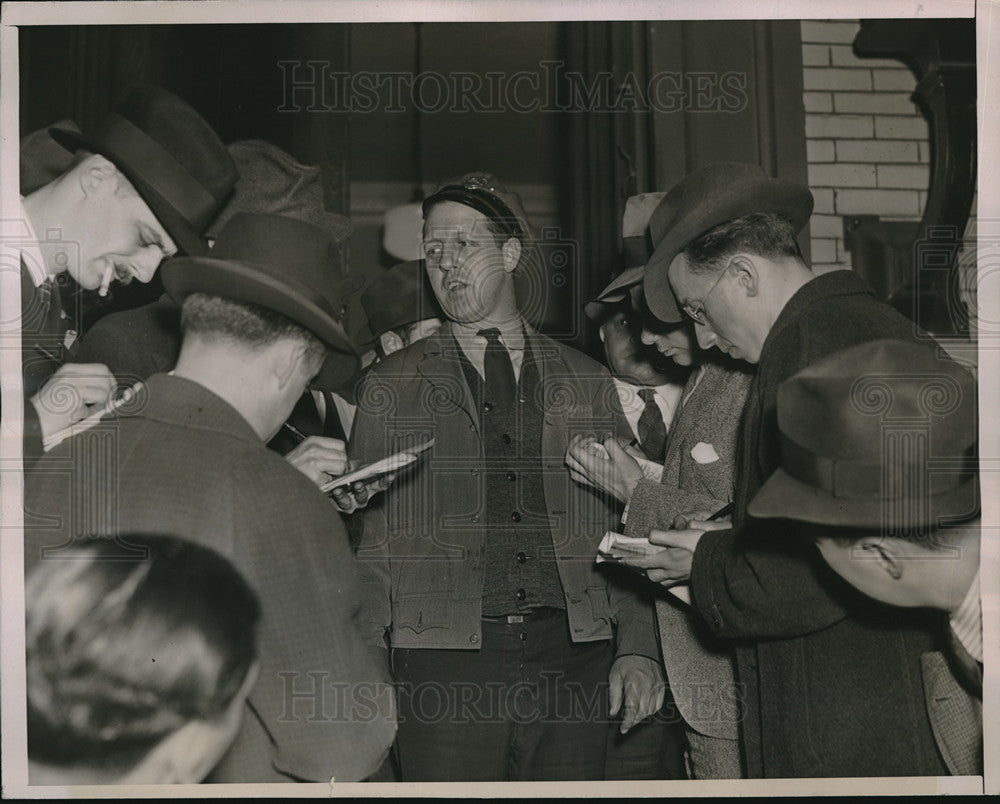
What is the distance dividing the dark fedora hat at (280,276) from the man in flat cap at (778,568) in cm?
96

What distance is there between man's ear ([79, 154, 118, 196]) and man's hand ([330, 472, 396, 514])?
109 centimetres

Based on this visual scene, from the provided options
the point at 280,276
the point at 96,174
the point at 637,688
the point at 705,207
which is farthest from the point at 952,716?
the point at 96,174

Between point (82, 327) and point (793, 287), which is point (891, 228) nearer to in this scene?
point (793, 287)

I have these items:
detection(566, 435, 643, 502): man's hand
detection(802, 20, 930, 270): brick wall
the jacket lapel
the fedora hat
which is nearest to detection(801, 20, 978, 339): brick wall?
detection(802, 20, 930, 270): brick wall

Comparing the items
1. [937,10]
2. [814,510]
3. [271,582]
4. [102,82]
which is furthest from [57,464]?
[937,10]

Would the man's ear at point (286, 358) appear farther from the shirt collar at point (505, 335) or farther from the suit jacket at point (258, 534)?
Answer: the shirt collar at point (505, 335)

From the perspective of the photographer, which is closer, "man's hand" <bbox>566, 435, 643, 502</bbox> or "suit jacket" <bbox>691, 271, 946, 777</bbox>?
"suit jacket" <bbox>691, 271, 946, 777</bbox>

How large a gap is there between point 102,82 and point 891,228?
8.00 feet

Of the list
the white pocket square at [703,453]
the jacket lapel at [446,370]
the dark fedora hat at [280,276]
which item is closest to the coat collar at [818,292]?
the white pocket square at [703,453]

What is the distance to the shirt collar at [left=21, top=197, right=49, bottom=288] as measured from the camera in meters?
3.08

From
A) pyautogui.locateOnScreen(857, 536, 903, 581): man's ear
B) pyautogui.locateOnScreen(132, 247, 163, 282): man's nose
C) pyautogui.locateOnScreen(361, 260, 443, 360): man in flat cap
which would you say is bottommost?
pyautogui.locateOnScreen(857, 536, 903, 581): man's ear

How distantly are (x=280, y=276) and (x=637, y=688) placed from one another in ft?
5.01

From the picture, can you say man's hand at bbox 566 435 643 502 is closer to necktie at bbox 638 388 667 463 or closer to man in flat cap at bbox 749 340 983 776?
necktie at bbox 638 388 667 463

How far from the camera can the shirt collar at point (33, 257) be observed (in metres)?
3.08
